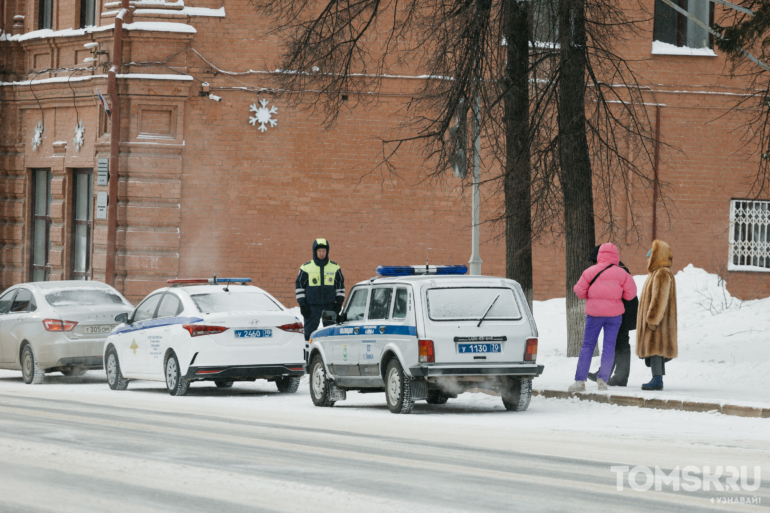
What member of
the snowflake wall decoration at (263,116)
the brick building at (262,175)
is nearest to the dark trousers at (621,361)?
the brick building at (262,175)

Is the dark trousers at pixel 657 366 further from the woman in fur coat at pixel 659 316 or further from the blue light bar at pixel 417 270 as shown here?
the blue light bar at pixel 417 270

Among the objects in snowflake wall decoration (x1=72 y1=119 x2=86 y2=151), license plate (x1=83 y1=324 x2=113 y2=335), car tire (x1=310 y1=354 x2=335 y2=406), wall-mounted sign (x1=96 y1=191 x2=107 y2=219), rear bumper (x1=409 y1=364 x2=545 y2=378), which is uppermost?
snowflake wall decoration (x1=72 y1=119 x2=86 y2=151)

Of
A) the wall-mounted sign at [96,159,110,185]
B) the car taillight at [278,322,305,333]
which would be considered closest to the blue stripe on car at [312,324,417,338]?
the car taillight at [278,322,305,333]

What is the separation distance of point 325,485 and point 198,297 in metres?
8.19

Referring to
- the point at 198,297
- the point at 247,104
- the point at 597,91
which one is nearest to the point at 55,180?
the point at 247,104

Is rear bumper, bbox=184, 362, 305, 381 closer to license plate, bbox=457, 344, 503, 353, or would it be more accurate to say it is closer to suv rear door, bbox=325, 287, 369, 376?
suv rear door, bbox=325, 287, 369, 376

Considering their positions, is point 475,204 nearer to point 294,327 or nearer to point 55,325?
point 294,327

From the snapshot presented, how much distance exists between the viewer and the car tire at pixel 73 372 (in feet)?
58.8

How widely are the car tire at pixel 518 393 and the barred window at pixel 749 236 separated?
13.6 metres

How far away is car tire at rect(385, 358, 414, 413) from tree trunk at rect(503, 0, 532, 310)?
4603 mm

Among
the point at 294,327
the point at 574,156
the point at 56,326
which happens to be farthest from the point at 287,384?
the point at 574,156

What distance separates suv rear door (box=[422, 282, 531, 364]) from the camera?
1236cm

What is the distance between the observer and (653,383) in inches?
549

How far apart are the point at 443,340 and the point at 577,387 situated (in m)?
Result: 2.46
